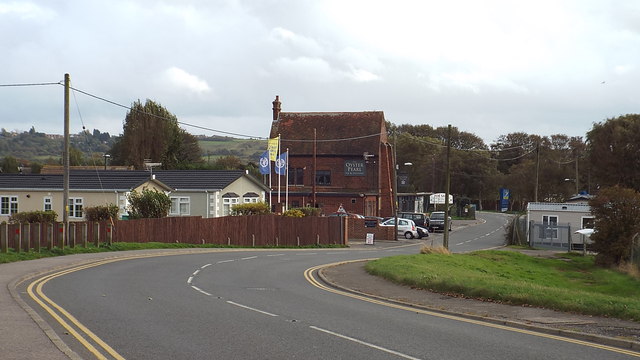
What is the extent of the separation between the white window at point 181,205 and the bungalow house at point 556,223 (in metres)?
25.5

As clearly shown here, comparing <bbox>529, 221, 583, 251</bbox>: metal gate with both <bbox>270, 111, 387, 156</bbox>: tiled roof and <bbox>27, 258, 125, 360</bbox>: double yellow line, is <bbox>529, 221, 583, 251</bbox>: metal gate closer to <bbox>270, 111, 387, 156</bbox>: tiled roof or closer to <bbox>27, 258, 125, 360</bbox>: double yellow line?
<bbox>270, 111, 387, 156</bbox>: tiled roof

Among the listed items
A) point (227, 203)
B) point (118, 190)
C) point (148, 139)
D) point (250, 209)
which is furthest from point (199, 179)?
point (148, 139)

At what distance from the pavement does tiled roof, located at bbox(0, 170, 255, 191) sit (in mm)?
23175

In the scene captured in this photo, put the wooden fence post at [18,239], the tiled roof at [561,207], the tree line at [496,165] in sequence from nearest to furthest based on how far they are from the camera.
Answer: the wooden fence post at [18,239] → the tiled roof at [561,207] → the tree line at [496,165]

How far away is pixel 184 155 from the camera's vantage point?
100875 millimetres

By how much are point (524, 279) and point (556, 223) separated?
24.3 m

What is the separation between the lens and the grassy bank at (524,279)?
16.0 metres

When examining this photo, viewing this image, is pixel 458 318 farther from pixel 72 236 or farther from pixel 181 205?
pixel 181 205

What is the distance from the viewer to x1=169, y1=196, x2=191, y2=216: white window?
52.6 m

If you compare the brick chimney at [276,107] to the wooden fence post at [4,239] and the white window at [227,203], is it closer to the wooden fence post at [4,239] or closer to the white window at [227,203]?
the white window at [227,203]

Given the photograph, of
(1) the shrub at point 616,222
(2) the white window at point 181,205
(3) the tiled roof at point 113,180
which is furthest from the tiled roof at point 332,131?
(1) the shrub at point 616,222

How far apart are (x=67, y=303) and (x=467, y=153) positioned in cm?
10545

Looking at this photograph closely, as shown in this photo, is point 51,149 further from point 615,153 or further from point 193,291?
point 193,291

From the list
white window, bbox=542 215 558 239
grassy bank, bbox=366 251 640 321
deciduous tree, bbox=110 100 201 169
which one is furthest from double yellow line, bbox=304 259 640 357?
deciduous tree, bbox=110 100 201 169
